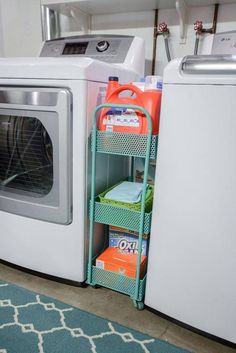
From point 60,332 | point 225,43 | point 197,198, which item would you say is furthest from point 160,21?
point 60,332

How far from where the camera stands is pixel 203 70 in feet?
3.27

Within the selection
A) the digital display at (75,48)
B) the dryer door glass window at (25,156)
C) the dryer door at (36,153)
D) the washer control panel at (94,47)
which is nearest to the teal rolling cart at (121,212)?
the dryer door at (36,153)

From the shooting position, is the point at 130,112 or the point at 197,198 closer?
the point at 197,198

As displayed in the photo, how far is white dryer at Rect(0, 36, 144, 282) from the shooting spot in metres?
1.26

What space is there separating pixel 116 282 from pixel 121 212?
38 cm

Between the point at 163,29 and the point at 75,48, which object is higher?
the point at 163,29

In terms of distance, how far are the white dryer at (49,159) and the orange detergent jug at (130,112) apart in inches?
3.5

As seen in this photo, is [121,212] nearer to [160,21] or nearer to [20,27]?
[160,21]

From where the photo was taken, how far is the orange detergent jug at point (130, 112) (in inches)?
47.3

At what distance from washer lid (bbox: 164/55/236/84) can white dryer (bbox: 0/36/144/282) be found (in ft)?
1.31

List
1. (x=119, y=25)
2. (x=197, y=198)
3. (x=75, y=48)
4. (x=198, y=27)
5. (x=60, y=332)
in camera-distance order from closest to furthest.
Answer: (x=197, y=198) < (x=60, y=332) < (x=198, y=27) < (x=75, y=48) < (x=119, y=25)

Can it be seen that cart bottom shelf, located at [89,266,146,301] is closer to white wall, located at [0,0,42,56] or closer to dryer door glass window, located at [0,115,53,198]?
dryer door glass window, located at [0,115,53,198]

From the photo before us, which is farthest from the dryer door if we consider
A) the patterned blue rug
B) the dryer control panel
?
the dryer control panel

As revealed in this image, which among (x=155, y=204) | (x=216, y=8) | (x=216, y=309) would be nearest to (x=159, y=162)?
(x=155, y=204)
